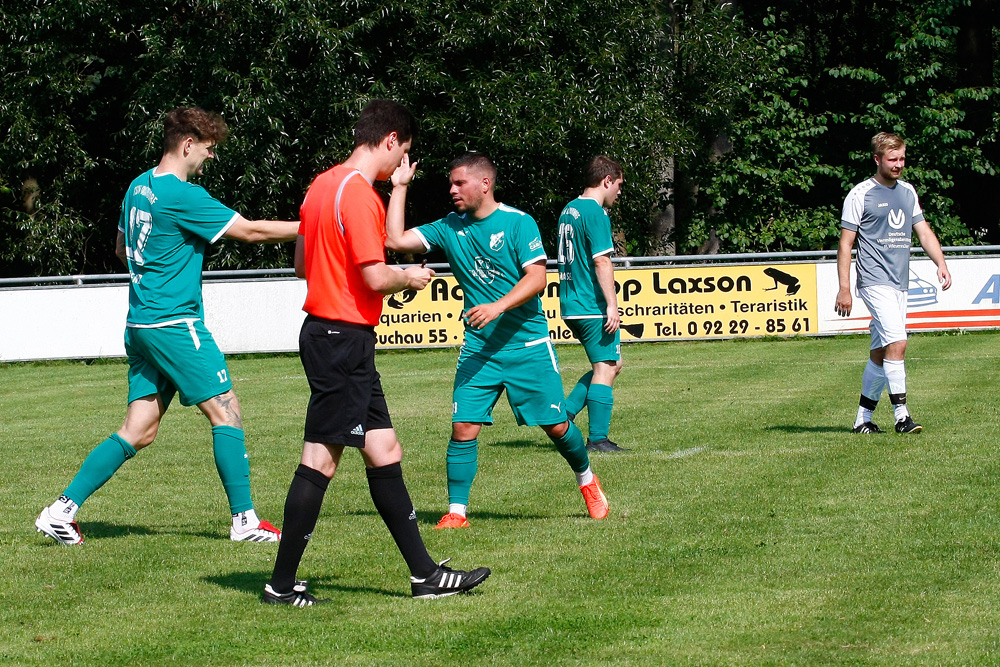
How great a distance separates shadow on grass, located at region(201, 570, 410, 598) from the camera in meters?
5.52

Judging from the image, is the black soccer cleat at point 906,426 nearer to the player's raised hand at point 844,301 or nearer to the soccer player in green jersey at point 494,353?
the player's raised hand at point 844,301

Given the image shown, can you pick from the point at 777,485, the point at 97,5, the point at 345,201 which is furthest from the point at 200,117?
the point at 97,5

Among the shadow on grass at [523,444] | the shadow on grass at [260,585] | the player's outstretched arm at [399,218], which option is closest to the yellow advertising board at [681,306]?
the shadow on grass at [523,444]

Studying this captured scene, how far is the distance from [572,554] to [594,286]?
399 cm

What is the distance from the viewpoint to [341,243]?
514cm

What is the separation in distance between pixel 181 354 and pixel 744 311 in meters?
16.1

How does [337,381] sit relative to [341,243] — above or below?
below

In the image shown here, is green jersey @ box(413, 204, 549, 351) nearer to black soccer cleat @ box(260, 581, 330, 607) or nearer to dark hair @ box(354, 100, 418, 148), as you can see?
dark hair @ box(354, 100, 418, 148)

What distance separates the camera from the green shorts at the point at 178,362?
6.63 m

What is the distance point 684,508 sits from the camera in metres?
7.25

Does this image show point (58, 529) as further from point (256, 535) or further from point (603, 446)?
point (603, 446)

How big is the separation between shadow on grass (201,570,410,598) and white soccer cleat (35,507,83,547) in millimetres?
1136

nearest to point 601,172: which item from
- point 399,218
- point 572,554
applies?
point 399,218

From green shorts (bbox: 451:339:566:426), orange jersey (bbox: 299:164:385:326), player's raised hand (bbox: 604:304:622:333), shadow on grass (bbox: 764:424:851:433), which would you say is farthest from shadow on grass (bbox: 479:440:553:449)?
orange jersey (bbox: 299:164:385:326)
